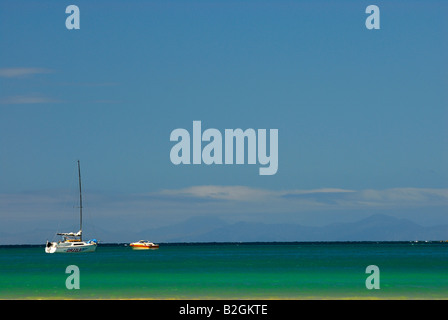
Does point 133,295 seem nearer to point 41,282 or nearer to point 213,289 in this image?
point 213,289

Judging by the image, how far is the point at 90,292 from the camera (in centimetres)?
5459
